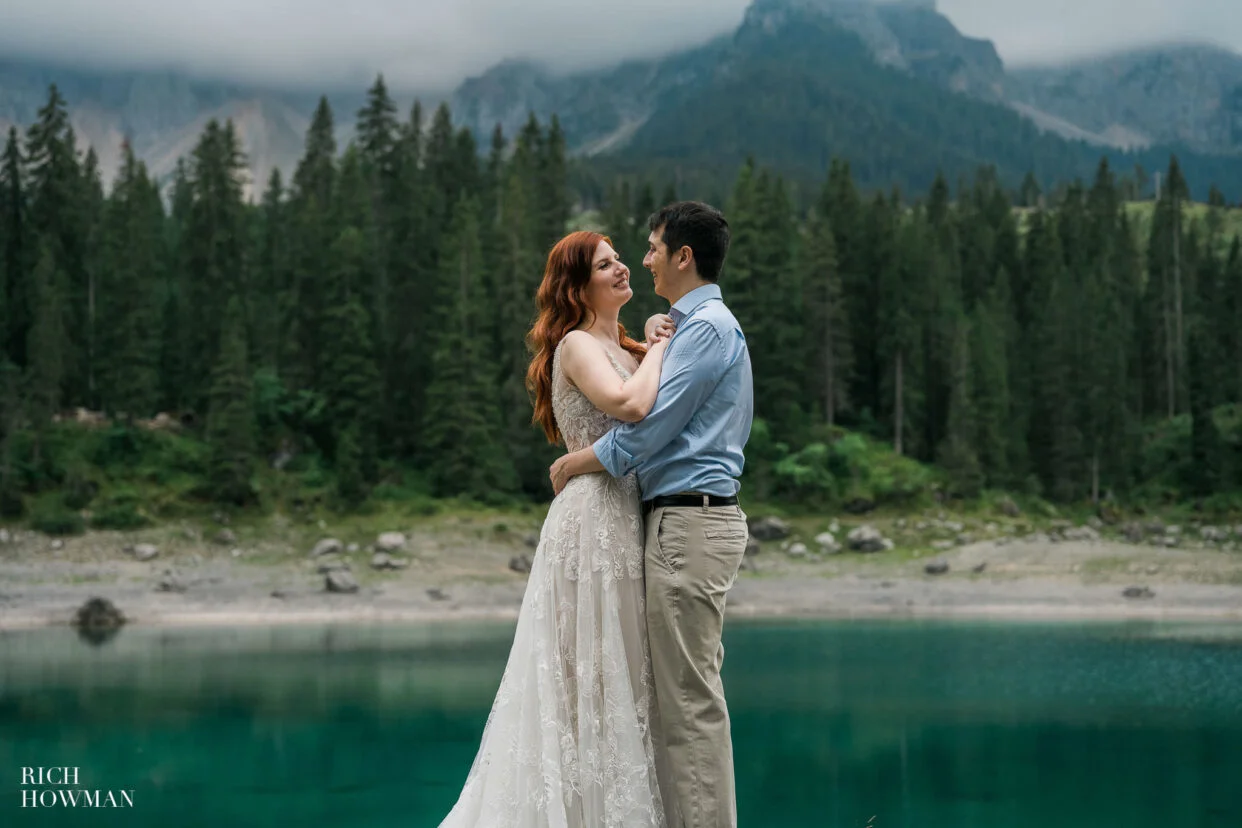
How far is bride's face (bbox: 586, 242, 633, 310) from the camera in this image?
500 centimetres

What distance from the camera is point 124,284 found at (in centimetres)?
3994

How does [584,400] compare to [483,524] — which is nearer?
[584,400]

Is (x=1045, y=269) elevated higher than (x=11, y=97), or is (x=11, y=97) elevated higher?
(x=11, y=97)

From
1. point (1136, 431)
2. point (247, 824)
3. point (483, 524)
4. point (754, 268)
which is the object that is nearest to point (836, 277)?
point (754, 268)

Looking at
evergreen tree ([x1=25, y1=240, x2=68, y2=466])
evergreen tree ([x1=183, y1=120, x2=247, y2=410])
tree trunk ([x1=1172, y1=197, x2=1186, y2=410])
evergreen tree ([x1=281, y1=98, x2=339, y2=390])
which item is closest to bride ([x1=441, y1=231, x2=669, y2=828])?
evergreen tree ([x1=25, y1=240, x2=68, y2=466])

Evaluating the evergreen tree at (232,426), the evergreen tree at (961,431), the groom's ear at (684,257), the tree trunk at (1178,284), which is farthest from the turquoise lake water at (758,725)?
the tree trunk at (1178,284)

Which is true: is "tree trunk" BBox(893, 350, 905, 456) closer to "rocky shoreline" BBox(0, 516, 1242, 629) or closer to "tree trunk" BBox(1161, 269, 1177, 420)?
"rocky shoreline" BBox(0, 516, 1242, 629)

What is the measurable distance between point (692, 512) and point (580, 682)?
84 centimetres

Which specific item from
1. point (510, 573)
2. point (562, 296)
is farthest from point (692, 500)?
point (510, 573)

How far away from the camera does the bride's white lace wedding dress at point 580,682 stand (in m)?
4.82

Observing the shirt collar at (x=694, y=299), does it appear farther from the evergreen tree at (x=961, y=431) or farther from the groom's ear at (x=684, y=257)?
the evergreen tree at (x=961, y=431)

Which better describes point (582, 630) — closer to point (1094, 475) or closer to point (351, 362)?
point (351, 362)

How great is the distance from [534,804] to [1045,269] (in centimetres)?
5267

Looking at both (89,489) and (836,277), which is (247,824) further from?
(836,277)
